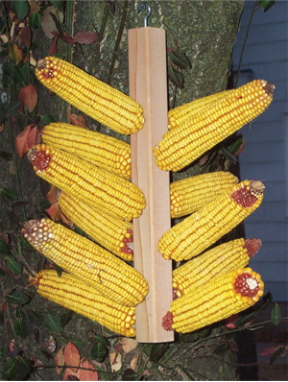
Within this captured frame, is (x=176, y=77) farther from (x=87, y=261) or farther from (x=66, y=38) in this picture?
(x=87, y=261)

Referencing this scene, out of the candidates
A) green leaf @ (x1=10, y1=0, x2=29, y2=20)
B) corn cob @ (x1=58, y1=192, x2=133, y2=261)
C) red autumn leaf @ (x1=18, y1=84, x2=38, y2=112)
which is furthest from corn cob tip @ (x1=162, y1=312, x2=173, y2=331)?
green leaf @ (x1=10, y1=0, x2=29, y2=20)

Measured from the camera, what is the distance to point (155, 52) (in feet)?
2.83

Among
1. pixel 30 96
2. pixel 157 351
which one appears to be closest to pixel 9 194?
pixel 30 96

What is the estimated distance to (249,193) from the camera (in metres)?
0.77

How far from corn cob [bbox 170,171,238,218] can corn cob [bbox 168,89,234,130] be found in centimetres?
9

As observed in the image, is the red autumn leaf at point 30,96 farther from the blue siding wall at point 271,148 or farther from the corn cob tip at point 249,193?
the blue siding wall at point 271,148

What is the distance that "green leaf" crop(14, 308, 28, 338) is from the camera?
99 cm

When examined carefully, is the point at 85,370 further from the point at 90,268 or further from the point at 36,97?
the point at 36,97

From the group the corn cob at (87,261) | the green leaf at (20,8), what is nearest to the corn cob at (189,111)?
the corn cob at (87,261)

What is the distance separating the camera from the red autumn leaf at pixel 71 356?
977 mm

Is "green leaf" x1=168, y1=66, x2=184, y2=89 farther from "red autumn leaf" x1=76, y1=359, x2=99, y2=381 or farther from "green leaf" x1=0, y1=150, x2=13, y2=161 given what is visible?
"red autumn leaf" x1=76, y1=359, x2=99, y2=381

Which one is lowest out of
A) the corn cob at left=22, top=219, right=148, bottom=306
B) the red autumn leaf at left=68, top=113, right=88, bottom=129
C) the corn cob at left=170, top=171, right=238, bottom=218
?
the corn cob at left=22, top=219, right=148, bottom=306

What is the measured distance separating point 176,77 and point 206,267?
13.6 inches

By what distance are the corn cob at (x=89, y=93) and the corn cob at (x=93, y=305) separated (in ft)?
0.82
